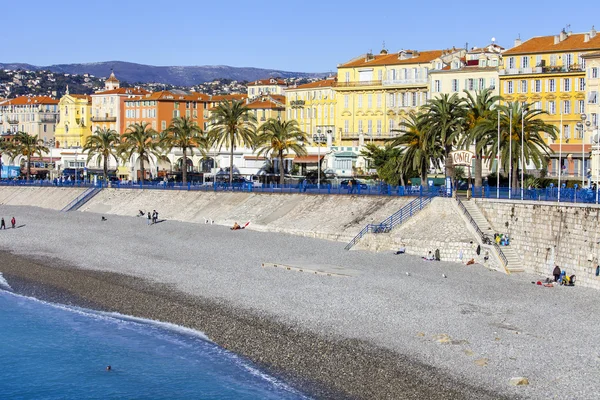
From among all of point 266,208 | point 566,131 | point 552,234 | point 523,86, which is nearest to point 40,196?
point 266,208

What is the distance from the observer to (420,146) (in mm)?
63250

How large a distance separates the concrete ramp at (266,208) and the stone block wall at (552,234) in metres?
10.8

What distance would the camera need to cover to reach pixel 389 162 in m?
76.1

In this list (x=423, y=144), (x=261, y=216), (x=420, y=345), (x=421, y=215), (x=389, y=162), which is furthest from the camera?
(x=389, y=162)

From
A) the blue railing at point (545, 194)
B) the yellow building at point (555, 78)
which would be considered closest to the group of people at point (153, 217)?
the blue railing at point (545, 194)

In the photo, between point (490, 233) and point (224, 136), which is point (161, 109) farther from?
A: point (490, 233)

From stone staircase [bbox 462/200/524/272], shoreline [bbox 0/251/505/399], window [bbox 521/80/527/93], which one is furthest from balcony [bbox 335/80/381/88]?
shoreline [bbox 0/251/505/399]

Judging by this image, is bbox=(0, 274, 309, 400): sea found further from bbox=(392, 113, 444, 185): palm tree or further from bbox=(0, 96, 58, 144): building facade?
bbox=(0, 96, 58, 144): building facade

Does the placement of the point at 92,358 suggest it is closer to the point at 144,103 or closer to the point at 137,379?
the point at 137,379

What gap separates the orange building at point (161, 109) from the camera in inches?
5320

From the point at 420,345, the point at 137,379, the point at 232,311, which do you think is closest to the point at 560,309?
the point at 420,345

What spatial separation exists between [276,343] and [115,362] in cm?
637

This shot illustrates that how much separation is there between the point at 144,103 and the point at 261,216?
74.7 meters

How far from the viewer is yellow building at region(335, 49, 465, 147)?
92.2 metres
